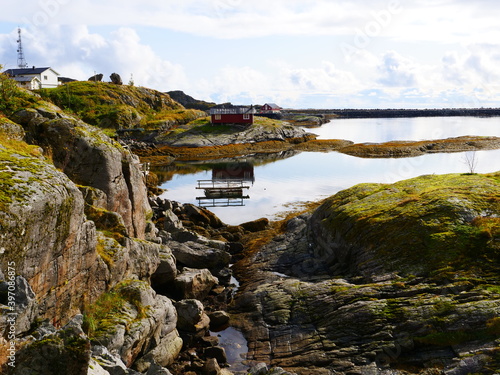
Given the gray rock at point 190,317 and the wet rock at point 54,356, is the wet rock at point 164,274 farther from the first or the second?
the wet rock at point 54,356

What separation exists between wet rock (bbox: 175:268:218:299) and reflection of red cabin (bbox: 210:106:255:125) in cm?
9957

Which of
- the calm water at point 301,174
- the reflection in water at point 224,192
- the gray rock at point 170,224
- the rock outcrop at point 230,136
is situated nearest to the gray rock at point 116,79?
the rock outcrop at point 230,136

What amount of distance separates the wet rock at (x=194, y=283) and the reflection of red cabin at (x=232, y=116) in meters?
99.6

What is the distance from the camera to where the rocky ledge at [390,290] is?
1803 cm

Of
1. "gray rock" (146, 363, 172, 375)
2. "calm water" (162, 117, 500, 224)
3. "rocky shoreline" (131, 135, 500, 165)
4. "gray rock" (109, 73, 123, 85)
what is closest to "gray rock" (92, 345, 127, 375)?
"gray rock" (146, 363, 172, 375)

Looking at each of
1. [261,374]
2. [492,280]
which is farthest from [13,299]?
[492,280]

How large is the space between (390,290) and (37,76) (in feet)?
411

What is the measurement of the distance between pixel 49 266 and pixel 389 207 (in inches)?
853

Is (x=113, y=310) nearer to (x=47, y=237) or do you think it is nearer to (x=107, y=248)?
(x=107, y=248)

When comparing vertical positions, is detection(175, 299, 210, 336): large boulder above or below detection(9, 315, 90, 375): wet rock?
below

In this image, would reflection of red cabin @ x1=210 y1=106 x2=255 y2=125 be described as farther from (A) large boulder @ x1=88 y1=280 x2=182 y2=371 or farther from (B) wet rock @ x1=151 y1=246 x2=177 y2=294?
(A) large boulder @ x1=88 y1=280 x2=182 y2=371

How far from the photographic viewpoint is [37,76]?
123m

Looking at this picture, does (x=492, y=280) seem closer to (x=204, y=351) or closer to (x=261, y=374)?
(x=261, y=374)

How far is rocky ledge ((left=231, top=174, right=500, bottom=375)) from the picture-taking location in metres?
18.0
